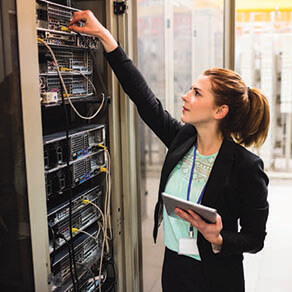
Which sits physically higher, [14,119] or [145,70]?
[145,70]

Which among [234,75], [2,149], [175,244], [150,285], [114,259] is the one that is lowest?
[150,285]

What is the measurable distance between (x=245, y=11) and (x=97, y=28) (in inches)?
171

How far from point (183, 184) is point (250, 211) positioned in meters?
0.27

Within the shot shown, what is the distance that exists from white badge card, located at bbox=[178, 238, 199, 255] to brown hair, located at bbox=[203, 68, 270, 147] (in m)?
0.43

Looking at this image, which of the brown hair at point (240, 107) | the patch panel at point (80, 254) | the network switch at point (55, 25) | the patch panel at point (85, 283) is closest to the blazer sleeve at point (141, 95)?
the network switch at point (55, 25)

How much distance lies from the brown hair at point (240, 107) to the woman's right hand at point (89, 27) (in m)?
0.40

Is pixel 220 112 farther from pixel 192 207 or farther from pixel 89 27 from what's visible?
pixel 89 27

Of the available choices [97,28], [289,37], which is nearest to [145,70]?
[97,28]

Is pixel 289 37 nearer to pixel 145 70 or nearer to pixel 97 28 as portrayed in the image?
pixel 145 70

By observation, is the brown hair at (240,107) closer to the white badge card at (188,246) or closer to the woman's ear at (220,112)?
the woman's ear at (220,112)

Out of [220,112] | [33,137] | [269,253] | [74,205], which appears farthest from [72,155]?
[269,253]

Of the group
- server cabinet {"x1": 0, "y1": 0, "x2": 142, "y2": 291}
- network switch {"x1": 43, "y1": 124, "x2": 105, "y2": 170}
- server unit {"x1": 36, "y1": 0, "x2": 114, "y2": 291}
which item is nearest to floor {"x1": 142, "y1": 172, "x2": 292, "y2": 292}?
server cabinet {"x1": 0, "y1": 0, "x2": 142, "y2": 291}

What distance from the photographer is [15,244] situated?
4.34 ft

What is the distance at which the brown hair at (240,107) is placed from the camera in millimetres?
1570
